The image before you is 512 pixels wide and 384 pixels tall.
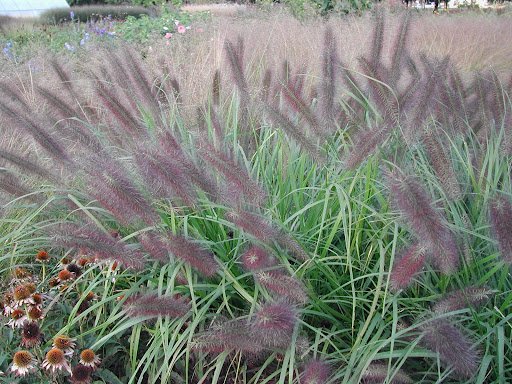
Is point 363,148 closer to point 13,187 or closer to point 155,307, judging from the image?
point 155,307

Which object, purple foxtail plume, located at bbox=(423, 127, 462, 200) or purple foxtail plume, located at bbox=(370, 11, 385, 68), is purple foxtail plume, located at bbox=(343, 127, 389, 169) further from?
purple foxtail plume, located at bbox=(370, 11, 385, 68)

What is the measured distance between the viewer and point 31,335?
175 cm

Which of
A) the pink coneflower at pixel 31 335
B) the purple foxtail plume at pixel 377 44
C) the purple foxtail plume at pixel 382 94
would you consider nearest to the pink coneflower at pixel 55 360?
the pink coneflower at pixel 31 335

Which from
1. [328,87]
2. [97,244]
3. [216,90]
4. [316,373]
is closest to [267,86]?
[216,90]

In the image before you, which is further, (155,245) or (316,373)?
(155,245)

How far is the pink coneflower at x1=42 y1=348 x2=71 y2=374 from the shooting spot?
5.39 ft

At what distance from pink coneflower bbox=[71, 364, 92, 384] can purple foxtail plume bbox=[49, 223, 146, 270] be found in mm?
323

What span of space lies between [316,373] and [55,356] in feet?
2.46

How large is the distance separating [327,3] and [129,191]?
962 centimetres

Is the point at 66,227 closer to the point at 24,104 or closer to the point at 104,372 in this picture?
the point at 104,372

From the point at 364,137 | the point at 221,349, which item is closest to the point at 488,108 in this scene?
the point at 364,137

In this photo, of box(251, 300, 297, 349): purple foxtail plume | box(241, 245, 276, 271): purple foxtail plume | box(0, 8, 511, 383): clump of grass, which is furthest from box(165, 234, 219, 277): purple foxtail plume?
box(251, 300, 297, 349): purple foxtail plume

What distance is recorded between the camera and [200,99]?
3.28m

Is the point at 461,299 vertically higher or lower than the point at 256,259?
lower
